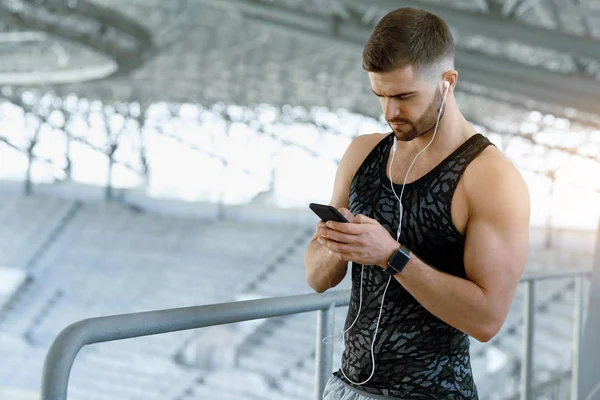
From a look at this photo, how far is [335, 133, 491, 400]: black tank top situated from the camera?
177 cm

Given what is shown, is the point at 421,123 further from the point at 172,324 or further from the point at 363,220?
the point at 172,324

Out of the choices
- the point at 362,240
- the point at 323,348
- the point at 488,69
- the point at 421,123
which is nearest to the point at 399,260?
the point at 362,240

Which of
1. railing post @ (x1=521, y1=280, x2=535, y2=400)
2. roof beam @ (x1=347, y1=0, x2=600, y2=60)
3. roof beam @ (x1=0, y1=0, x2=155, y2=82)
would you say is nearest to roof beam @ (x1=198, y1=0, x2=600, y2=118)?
roof beam @ (x1=347, y1=0, x2=600, y2=60)

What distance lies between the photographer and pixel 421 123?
5.86 ft

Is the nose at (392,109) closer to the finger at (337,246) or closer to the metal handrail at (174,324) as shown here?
Result: the finger at (337,246)

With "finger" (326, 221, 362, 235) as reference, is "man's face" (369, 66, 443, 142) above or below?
above

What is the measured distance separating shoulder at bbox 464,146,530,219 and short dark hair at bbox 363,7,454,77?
0.28m

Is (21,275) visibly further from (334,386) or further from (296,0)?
(334,386)

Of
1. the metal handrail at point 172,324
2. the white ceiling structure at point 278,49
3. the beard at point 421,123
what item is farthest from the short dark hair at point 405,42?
the white ceiling structure at point 278,49

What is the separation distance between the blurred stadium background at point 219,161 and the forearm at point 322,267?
2.45m

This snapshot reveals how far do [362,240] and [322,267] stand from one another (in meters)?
0.40

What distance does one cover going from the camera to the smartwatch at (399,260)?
1.66 meters

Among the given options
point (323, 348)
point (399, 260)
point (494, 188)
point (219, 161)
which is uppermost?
point (494, 188)

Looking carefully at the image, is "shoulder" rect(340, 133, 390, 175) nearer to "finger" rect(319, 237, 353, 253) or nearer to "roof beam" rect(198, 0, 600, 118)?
"finger" rect(319, 237, 353, 253)
